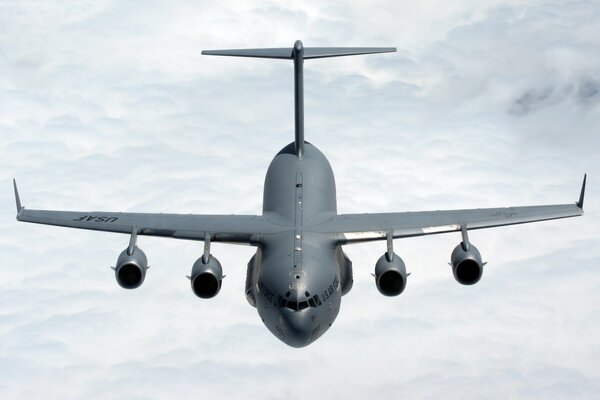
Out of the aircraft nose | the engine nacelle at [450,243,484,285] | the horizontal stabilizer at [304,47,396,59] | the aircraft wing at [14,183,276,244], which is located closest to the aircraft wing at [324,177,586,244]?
the engine nacelle at [450,243,484,285]

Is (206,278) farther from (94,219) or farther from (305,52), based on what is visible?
(305,52)

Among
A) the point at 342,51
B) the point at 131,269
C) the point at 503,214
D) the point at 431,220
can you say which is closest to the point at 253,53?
the point at 342,51

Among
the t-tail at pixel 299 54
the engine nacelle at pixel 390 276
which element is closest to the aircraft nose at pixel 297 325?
the engine nacelle at pixel 390 276

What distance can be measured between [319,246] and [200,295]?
5509mm

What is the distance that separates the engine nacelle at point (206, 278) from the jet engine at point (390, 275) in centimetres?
662

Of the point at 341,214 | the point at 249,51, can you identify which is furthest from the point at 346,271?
the point at 249,51

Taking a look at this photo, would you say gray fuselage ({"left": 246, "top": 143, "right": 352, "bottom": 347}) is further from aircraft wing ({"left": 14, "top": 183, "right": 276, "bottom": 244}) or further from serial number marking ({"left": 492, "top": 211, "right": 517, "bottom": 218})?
serial number marking ({"left": 492, "top": 211, "right": 517, "bottom": 218})

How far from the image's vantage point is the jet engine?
1407 inches

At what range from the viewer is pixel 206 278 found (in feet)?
117

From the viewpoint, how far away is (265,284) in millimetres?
33000

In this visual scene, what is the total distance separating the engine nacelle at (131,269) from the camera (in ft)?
120

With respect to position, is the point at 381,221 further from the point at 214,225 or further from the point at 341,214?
the point at 214,225

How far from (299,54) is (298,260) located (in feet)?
43.6

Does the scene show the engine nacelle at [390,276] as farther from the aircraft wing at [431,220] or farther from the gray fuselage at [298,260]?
the gray fuselage at [298,260]
